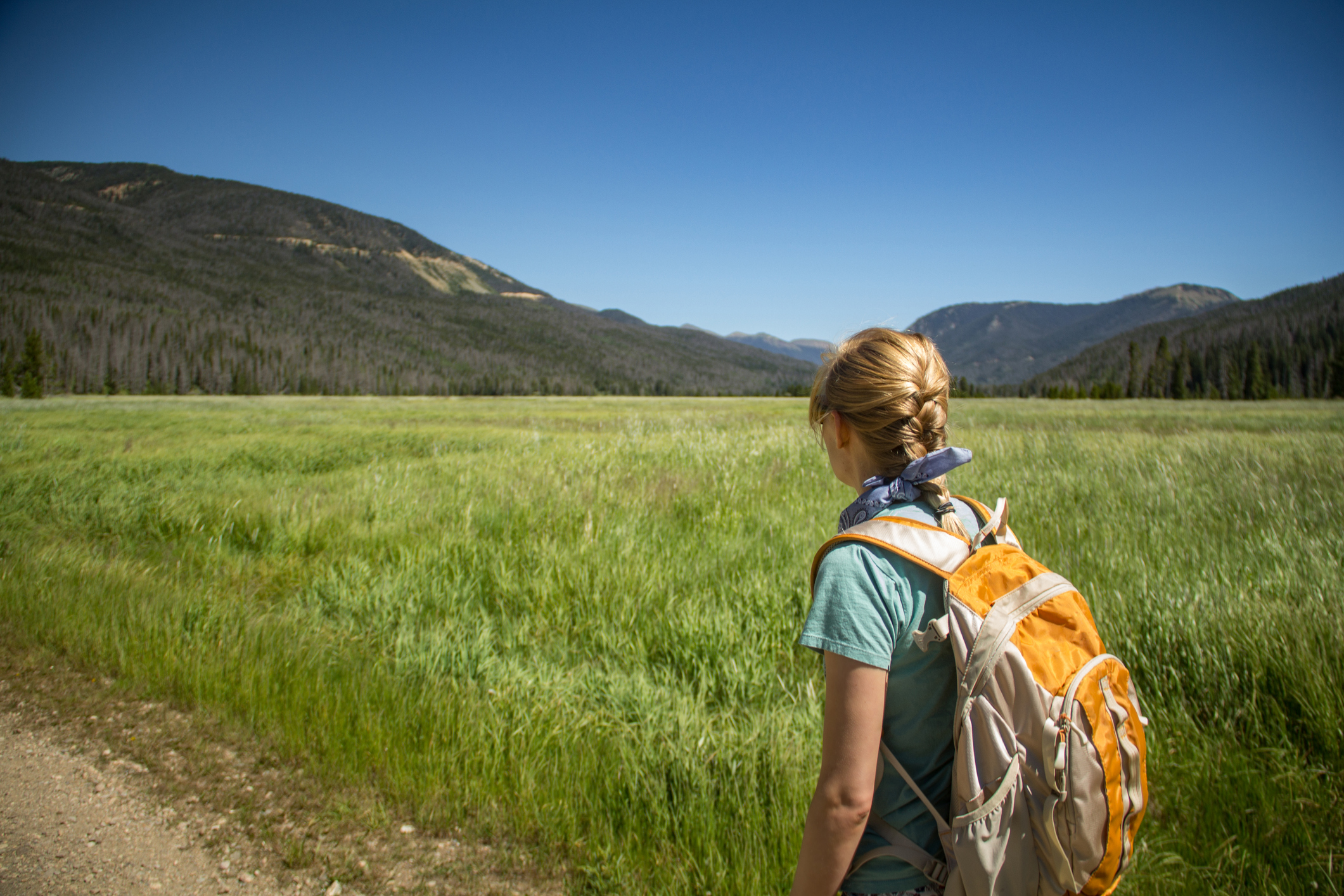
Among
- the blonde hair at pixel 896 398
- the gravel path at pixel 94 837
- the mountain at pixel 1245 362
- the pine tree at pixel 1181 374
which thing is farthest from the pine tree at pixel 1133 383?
the gravel path at pixel 94 837

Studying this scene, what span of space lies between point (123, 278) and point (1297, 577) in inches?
→ 8034

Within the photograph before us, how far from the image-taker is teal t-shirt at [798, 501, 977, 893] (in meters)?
1.29

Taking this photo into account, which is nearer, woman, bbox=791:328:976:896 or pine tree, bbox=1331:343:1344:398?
woman, bbox=791:328:976:896

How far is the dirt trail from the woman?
172 cm

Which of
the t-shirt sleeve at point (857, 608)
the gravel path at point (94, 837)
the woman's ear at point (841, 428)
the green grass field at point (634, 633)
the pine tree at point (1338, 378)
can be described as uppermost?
the pine tree at point (1338, 378)

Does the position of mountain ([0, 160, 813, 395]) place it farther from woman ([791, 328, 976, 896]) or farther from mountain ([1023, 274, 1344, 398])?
woman ([791, 328, 976, 896])

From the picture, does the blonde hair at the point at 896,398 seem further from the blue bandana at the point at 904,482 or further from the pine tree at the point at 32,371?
the pine tree at the point at 32,371

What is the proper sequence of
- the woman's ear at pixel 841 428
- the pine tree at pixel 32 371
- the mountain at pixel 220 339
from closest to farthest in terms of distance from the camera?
the woman's ear at pixel 841 428 < the pine tree at pixel 32 371 < the mountain at pixel 220 339

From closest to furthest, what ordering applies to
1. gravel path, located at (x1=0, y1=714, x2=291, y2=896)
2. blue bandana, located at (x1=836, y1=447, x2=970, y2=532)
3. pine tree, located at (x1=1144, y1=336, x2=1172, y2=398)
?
blue bandana, located at (x1=836, y1=447, x2=970, y2=532) < gravel path, located at (x1=0, y1=714, x2=291, y2=896) < pine tree, located at (x1=1144, y1=336, x2=1172, y2=398)

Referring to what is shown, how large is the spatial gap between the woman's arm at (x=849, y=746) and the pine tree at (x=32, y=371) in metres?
72.8

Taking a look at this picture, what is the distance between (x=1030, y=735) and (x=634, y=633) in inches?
137

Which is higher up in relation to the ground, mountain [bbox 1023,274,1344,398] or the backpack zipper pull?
mountain [bbox 1023,274,1344,398]

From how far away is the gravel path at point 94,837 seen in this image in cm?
246

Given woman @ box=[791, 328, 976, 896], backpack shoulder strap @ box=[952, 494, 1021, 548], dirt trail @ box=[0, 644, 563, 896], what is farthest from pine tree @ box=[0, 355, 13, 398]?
backpack shoulder strap @ box=[952, 494, 1021, 548]
